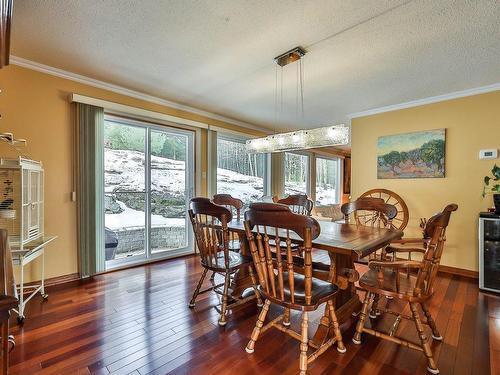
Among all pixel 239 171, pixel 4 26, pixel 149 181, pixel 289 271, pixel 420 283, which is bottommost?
pixel 420 283

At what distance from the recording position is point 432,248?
1585 mm

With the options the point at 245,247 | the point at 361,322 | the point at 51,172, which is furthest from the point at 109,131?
the point at 361,322

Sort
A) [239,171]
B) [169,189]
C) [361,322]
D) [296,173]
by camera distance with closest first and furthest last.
→ [361,322], [169,189], [239,171], [296,173]

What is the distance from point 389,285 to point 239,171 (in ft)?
12.4

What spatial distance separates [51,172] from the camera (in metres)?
2.92

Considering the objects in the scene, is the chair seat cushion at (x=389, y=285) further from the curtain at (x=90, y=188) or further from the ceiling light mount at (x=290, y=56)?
the curtain at (x=90, y=188)

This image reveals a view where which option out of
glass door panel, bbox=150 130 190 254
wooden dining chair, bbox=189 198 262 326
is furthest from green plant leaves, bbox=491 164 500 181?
glass door panel, bbox=150 130 190 254

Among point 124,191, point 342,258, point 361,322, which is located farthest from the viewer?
point 124,191

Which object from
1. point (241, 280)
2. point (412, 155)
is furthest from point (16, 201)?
point (412, 155)

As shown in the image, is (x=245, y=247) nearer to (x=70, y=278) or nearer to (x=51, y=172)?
(x=70, y=278)

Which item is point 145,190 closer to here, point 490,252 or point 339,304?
point 339,304

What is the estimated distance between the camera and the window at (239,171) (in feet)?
16.0

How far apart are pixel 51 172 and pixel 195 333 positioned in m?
2.40

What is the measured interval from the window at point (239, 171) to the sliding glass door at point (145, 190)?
0.74m
